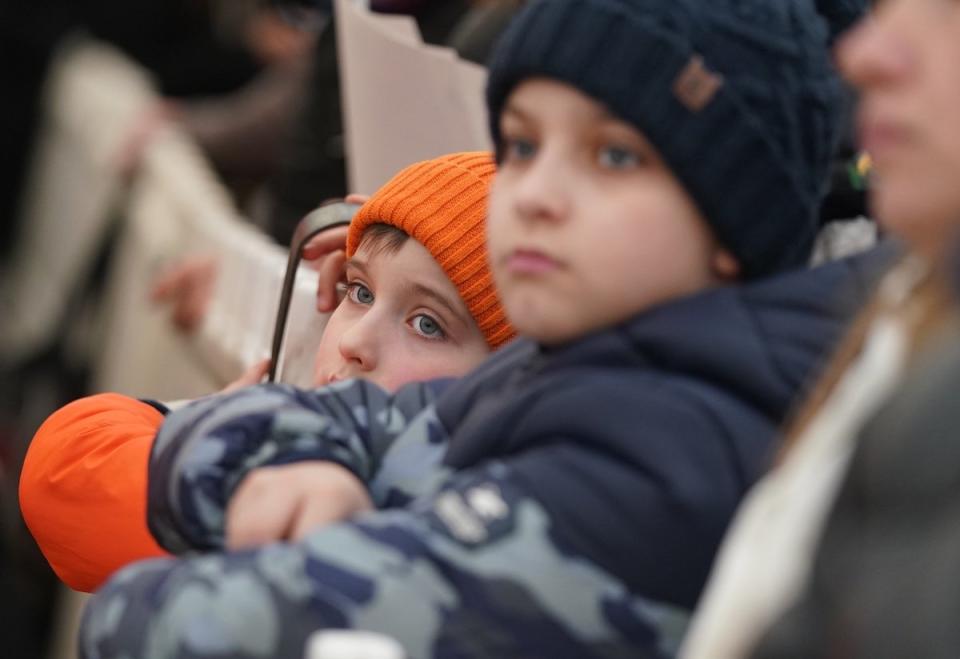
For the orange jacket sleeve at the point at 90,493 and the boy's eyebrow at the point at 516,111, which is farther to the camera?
the orange jacket sleeve at the point at 90,493

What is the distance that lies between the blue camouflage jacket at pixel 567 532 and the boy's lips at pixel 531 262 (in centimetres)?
5

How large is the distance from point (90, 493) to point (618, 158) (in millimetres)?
541

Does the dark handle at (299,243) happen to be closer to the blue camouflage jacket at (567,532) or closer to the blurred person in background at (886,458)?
the blue camouflage jacket at (567,532)

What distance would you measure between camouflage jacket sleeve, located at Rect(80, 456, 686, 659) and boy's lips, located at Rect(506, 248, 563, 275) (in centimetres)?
16

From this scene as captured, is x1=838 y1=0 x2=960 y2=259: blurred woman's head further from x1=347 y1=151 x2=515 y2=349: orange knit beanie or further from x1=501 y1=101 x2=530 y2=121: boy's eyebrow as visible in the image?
x1=347 y1=151 x2=515 y2=349: orange knit beanie

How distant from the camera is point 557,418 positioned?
3.54 feet

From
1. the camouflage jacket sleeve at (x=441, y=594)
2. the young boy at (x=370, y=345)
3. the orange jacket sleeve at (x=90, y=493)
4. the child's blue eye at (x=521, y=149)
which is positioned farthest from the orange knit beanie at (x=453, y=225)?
the camouflage jacket sleeve at (x=441, y=594)

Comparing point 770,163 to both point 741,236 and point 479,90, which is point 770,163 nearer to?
point 741,236

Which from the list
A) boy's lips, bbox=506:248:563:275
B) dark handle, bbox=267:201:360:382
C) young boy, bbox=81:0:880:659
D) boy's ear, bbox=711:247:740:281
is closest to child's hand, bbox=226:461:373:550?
young boy, bbox=81:0:880:659

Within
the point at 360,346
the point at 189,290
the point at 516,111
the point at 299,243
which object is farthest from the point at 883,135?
the point at 189,290

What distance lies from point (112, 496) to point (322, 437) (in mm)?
260

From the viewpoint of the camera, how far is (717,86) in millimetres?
1146

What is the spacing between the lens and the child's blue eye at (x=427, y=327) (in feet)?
5.33

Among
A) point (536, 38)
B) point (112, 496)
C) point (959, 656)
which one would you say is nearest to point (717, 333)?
point (536, 38)
